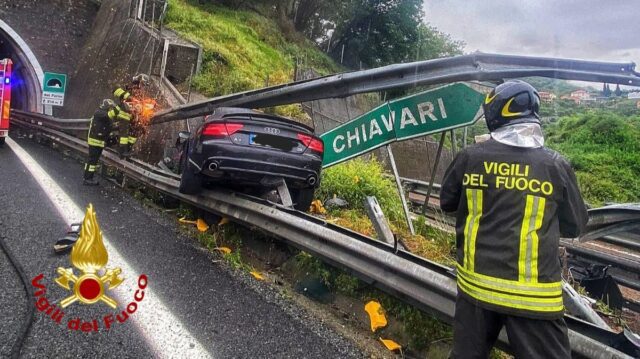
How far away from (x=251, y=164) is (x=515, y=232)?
9.66ft

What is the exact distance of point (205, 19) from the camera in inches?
766

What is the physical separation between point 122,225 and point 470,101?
3.83 m

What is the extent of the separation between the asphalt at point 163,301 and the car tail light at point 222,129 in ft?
3.81

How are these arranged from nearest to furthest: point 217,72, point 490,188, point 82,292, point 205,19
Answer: point 490,188, point 82,292, point 217,72, point 205,19

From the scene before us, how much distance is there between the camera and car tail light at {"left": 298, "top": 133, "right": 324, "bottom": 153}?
4633 millimetres

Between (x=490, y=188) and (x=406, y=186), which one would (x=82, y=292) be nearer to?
Result: (x=490, y=188)

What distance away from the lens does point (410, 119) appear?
373 cm

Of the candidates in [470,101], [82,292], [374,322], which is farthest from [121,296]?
[470,101]

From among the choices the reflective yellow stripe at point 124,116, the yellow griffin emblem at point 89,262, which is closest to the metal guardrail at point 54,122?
the reflective yellow stripe at point 124,116

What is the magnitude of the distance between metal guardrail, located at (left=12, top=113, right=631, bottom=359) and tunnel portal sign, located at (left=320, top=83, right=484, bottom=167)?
0.93 m

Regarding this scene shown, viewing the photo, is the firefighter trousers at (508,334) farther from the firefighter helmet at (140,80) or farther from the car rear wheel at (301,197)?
the firefighter helmet at (140,80)

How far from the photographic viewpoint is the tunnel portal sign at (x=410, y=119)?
3.41m

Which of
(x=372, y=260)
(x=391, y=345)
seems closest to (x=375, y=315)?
(x=391, y=345)

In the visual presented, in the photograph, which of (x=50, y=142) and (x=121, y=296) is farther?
(x=50, y=142)
